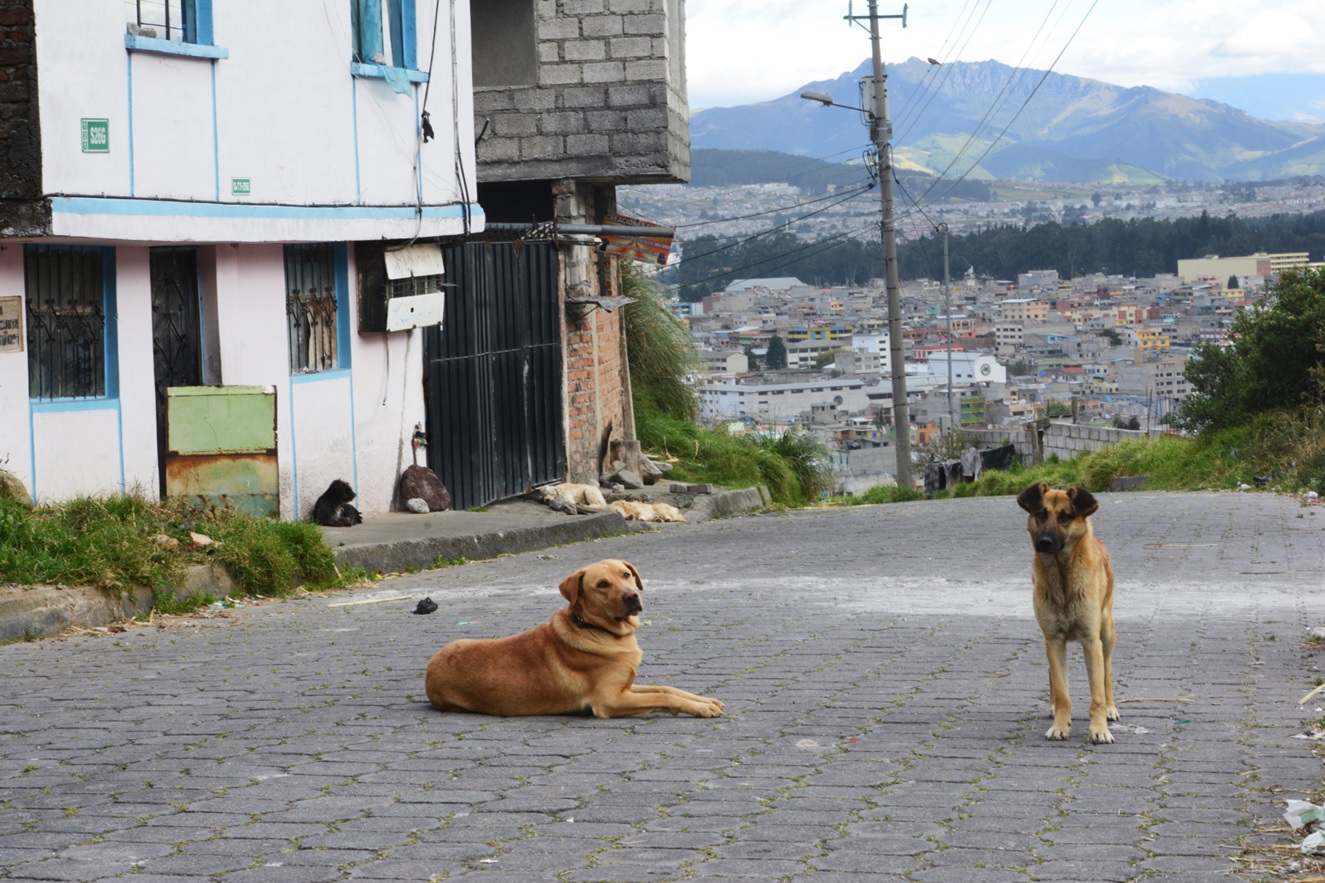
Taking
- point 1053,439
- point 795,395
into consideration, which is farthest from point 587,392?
point 795,395

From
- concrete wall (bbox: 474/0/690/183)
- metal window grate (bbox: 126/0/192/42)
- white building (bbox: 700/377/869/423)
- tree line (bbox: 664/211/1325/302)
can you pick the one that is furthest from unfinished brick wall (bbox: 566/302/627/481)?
tree line (bbox: 664/211/1325/302)

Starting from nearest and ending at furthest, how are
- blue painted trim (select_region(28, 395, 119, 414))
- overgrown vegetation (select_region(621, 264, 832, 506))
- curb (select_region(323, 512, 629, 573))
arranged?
1. blue painted trim (select_region(28, 395, 119, 414))
2. curb (select_region(323, 512, 629, 573))
3. overgrown vegetation (select_region(621, 264, 832, 506))

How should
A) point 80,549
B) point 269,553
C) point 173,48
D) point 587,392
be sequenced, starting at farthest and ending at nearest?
point 587,392 → point 173,48 → point 269,553 → point 80,549

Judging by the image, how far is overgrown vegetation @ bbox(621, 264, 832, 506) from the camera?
74.1ft

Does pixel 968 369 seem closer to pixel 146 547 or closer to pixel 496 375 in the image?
pixel 496 375

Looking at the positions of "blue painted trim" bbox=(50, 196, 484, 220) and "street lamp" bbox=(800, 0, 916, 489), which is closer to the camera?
"blue painted trim" bbox=(50, 196, 484, 220)

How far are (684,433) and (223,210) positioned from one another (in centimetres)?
1237

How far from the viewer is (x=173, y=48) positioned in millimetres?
11070

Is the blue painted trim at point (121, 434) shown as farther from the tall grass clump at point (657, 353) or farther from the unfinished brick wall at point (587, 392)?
the tall grass clump at point (657, 353)

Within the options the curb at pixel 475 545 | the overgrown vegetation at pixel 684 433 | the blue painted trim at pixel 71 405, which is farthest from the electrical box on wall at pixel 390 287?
the overgrown vegetation at pixel 684 433

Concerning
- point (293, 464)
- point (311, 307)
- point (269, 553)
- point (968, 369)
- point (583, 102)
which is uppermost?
point (583, 102)

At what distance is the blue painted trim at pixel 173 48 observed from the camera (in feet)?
35.1

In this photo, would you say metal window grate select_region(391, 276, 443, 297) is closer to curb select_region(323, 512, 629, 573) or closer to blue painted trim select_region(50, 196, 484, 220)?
blue painted trim select_region(50, 196, 484, 220)

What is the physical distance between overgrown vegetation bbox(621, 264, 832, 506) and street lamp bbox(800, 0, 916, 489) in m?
4.95
